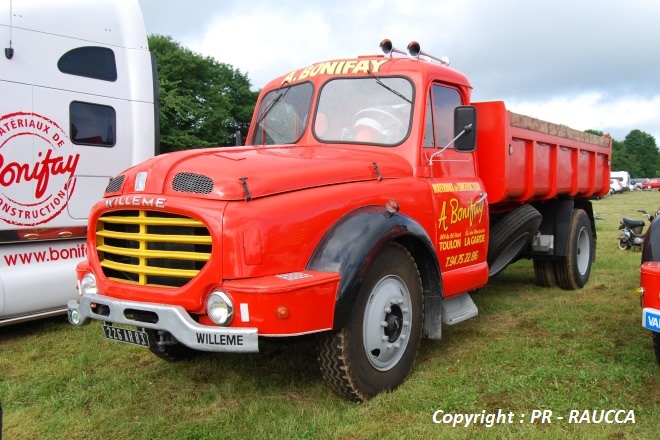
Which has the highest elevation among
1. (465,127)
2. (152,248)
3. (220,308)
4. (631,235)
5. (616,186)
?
(616,186)

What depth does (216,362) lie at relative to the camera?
4.68 meters

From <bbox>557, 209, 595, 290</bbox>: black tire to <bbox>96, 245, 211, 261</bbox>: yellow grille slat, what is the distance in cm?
522

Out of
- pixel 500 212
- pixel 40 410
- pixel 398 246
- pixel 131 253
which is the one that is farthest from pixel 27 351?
pixel 500 212

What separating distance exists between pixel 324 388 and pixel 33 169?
3484mm

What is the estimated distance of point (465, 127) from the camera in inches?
179

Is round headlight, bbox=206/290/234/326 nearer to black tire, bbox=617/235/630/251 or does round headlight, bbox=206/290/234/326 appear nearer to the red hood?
the red hood

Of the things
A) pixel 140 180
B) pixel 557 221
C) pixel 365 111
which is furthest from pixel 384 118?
pixel 557 221

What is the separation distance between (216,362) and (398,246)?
1773mm

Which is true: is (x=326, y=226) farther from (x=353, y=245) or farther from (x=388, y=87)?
(x=388, y=87)

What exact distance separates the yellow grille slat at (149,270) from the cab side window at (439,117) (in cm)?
212

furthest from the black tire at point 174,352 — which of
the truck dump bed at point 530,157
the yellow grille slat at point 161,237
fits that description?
the truck dump bed at point 530,157

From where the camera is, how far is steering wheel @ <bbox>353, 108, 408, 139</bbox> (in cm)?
455

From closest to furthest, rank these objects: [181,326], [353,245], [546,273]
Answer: [181,326]
[353,245]
[546,273]

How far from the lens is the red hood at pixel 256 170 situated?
3328mm
